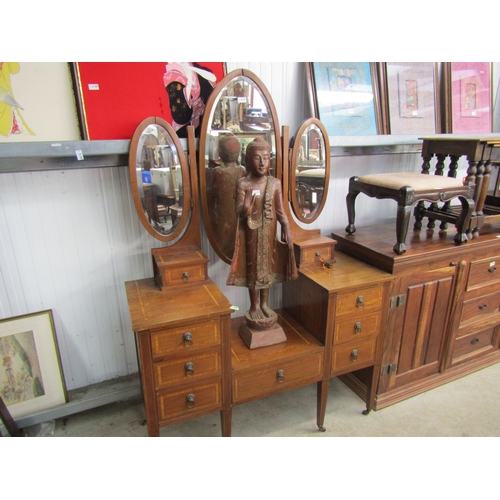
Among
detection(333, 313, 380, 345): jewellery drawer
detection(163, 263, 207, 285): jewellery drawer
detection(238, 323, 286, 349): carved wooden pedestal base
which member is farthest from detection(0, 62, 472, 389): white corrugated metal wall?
detection(333, 313, 380, 345): jewellery drawer

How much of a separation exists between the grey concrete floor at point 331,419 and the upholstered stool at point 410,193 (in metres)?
0.97

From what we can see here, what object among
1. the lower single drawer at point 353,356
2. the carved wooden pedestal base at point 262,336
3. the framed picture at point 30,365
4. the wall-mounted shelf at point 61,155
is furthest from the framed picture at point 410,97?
the framed picture at point 30,365

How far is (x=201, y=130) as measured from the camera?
1690 millimetres

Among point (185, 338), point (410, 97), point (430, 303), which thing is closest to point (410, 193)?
point (430, 303)

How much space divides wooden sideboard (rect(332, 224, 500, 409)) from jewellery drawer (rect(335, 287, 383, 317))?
135 mm

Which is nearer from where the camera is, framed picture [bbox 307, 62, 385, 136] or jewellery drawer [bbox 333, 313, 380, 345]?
jewellery drawer [bbox 333, 313, 380, 345]

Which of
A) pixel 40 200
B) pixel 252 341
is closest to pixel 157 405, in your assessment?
pixel 252 341

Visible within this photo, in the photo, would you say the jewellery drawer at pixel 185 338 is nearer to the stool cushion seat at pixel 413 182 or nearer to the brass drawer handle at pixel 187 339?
the brass drawer handle at pixel 187 339

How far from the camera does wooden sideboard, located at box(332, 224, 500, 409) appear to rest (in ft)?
6.26

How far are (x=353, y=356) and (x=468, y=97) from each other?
6.43 feet

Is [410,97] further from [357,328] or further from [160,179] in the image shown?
[160,179]

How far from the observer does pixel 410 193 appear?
175 centimetres

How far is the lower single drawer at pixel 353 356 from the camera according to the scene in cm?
179

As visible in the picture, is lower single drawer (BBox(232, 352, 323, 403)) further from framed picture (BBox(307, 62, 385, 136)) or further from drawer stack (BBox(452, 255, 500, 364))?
framed picture (BBox(307, 62, 385, 136))
